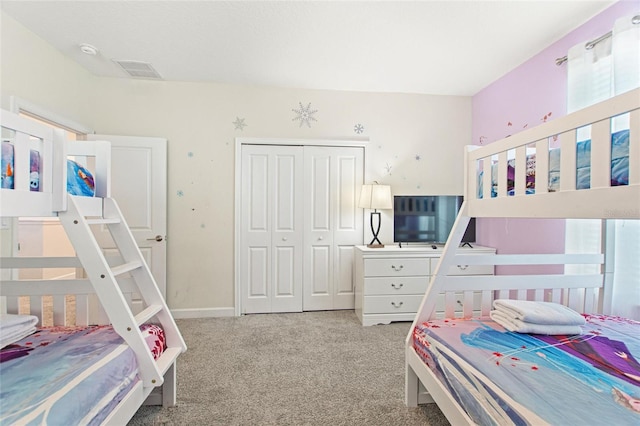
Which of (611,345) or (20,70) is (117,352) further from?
(20,70)

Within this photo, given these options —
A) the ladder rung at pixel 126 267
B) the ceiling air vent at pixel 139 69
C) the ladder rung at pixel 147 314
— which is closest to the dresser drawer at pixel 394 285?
the ladder rung at pixel 147 314

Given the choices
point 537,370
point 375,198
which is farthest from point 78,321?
point 375,198

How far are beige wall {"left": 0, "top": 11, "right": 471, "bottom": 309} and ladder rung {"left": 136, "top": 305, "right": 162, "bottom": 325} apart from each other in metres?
1.79

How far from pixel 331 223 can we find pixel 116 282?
2.43 meters

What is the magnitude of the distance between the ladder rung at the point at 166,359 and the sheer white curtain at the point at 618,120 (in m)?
2.62

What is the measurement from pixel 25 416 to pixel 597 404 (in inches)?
67.0

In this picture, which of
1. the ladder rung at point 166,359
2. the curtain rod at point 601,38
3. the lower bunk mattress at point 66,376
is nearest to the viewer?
the lower bunk mattress at point 66,376

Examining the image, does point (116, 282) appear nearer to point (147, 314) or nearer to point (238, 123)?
point (147, 314)

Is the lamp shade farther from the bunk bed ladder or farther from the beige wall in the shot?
the bunk bed ladder

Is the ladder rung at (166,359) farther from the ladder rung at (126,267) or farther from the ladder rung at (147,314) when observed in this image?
the ladder rung at (126,267)

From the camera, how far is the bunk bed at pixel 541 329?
945 millimetres

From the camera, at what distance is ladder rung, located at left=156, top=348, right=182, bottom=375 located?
149 cm

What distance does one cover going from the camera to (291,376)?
210 cm

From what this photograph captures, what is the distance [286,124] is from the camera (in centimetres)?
346
